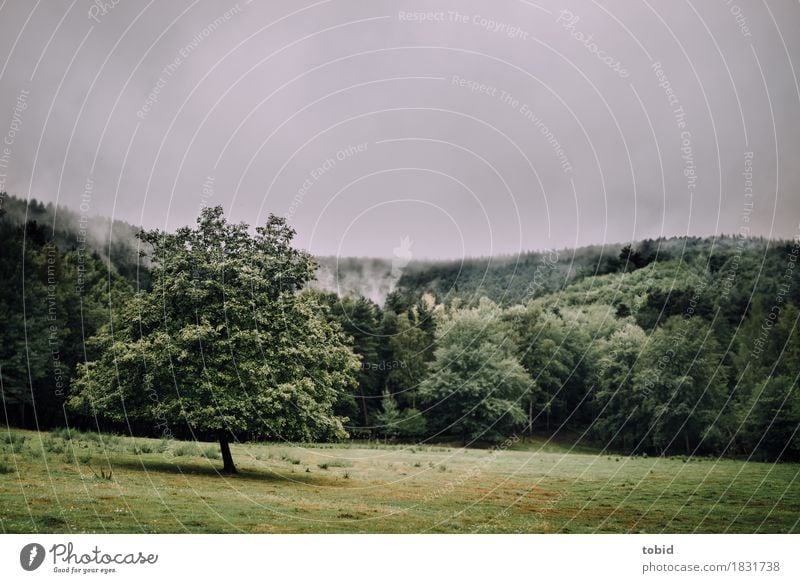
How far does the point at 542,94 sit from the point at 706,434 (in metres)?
21.4

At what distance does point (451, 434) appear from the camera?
4216 cm

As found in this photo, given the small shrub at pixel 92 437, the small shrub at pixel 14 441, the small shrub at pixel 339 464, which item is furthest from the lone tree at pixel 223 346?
the small shrub at pixel 339 464

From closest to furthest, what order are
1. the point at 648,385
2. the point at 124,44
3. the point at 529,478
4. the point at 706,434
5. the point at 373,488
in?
the point at 373,488
the point at 124,44
the point at 529,478
the point at 706,434
the point at 648,385

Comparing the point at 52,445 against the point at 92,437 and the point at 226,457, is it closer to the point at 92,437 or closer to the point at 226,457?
the point at 92,437

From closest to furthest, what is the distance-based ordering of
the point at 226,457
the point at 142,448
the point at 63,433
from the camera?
the point at 226,457 → the point at 142,448 → the point at 63,433

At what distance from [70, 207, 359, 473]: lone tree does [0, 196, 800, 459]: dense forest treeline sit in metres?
4.35

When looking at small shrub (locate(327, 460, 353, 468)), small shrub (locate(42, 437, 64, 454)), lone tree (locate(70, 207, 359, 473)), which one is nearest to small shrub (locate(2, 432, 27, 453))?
small shrub (locate(42, 437, 64, 454))

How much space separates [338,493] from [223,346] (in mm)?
6715

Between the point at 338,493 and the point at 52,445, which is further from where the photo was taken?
the point at 52,445

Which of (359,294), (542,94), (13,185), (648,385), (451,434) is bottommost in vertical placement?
(451,434)

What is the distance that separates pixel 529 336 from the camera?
45.8 m

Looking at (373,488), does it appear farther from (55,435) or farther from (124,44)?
(124,44)

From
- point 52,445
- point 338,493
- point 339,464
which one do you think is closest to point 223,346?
point 338,493
